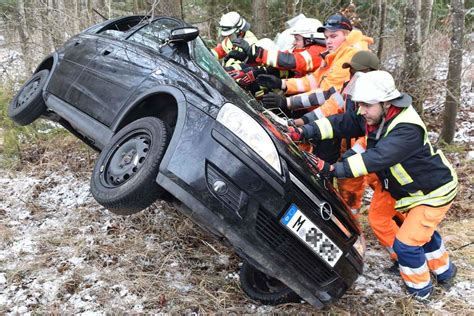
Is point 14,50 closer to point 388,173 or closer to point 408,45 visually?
point 408,45

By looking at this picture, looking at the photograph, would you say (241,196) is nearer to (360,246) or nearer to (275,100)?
(360,246)

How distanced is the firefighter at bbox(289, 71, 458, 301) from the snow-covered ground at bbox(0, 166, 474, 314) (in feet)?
1.06

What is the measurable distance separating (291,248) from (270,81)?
8.66ft

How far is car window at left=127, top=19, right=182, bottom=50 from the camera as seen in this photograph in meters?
3.95

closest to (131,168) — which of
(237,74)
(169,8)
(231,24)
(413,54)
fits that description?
(237,74)

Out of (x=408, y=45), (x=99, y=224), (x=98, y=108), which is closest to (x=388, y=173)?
(x=98, y=108)

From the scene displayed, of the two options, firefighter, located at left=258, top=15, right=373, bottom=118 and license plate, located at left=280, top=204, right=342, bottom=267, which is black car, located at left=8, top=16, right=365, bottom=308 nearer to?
license plate, located at left=280, top=204, right=342, bottom=267

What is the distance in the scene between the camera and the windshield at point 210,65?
11.8 feet

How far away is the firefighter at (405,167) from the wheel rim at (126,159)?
50.4 inches

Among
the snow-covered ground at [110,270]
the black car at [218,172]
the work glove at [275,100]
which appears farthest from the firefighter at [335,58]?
the snow-covered ground at [110,270]

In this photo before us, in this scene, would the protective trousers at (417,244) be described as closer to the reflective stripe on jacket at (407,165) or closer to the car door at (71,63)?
the reflective stripe on jacket at (407,165)

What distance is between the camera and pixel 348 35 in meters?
4.45

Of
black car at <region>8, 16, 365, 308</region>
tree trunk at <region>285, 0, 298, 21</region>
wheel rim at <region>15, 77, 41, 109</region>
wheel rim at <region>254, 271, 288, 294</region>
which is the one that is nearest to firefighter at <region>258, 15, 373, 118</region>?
black car at <region>8, 16, 365, 308</region>

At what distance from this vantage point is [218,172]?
2516 millimetres
